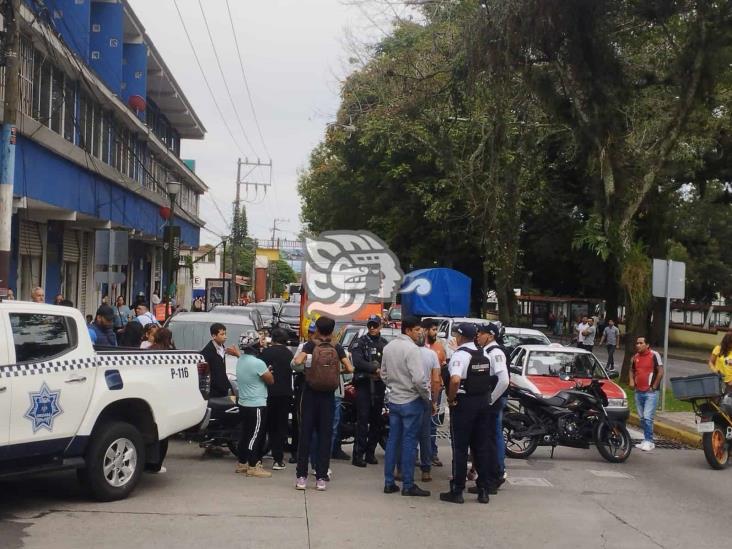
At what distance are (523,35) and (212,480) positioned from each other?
1157cm

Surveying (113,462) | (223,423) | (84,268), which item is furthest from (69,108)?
(113,462)

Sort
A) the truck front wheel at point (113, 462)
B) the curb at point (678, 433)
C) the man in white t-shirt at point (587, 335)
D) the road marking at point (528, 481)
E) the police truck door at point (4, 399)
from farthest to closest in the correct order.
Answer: the man in white t-shirt at point (587, 335) → the curb at point (678, 433) → the road marking at point (528, 481) → the truck front wheel at point (113, 462) → the police truck door at point (4, 399)

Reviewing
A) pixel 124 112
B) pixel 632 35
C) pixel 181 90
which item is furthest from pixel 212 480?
pixel 181 90

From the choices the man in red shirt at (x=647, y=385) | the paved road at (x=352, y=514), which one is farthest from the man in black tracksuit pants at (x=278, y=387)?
the man in red shirt at (x=647, y=385)

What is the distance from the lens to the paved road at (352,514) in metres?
7.26

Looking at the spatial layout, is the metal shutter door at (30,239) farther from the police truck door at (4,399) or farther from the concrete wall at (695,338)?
the concrete wall at (695,338)

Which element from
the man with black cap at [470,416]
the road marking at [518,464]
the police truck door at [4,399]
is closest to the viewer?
the police truck door at [4,399]

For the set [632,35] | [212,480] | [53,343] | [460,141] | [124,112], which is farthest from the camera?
[460,141]

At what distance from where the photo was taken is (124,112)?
27.6 metres

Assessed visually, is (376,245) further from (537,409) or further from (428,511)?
(428,511)

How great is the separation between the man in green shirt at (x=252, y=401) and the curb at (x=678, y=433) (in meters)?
7.65

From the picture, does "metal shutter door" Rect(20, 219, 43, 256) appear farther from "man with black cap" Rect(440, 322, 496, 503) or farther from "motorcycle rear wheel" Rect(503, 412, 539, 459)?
"man with black cap" Rect(440, 322, 496, 503)

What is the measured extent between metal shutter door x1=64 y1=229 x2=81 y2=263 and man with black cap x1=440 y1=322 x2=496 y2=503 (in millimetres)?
19670

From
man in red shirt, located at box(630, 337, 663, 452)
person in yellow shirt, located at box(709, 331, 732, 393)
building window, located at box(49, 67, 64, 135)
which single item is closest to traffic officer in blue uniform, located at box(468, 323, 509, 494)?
man in red shirt, located at box(630, 337, 663, 452)
